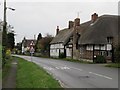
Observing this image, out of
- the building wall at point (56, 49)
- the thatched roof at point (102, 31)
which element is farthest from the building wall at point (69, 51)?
the thatched roof at point (102, 31)

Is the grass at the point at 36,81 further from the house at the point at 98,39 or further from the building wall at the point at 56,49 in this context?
the building wall at the point at 56,49

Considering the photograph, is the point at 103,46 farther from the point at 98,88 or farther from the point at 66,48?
the point at 98,88

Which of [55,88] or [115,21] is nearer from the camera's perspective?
[55,88]

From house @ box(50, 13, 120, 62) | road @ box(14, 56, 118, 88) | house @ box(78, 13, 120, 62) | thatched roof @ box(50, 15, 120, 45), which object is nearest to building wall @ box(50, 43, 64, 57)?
house @ box(50, 13, 120, 62)

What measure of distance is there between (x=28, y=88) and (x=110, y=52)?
1618 inches

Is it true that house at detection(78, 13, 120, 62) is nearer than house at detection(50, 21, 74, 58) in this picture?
Yes

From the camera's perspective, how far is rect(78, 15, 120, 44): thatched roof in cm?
5195

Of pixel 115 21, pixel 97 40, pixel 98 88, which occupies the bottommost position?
pixel 98 88

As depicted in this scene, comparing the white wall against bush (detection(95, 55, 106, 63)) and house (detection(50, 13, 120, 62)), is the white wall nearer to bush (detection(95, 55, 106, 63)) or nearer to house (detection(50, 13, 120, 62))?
house (detection(50, 13, 120, 62))

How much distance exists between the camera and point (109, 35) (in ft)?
172

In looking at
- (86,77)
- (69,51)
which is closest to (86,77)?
(86,77)

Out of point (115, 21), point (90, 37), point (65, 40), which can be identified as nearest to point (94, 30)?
point (90, 37)

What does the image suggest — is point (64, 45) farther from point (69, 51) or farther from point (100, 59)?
point (100, 59)

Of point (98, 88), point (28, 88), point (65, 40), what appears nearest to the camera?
point (28, 88)
